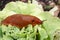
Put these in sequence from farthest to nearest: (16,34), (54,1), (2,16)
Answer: (54,1) → (2,16) → (16,34)

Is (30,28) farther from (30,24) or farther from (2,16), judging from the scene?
(2,16)

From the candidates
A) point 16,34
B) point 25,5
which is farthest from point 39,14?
point 16,34

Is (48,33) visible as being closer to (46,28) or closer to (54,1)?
(46,28)

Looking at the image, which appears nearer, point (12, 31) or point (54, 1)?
point (12, 31)

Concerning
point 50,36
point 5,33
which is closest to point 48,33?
point 50,36

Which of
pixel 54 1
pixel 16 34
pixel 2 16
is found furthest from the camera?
pixel 54 1

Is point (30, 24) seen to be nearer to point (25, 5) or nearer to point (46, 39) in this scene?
point (46, 39)

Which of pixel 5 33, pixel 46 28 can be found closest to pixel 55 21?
pixel 46 28
